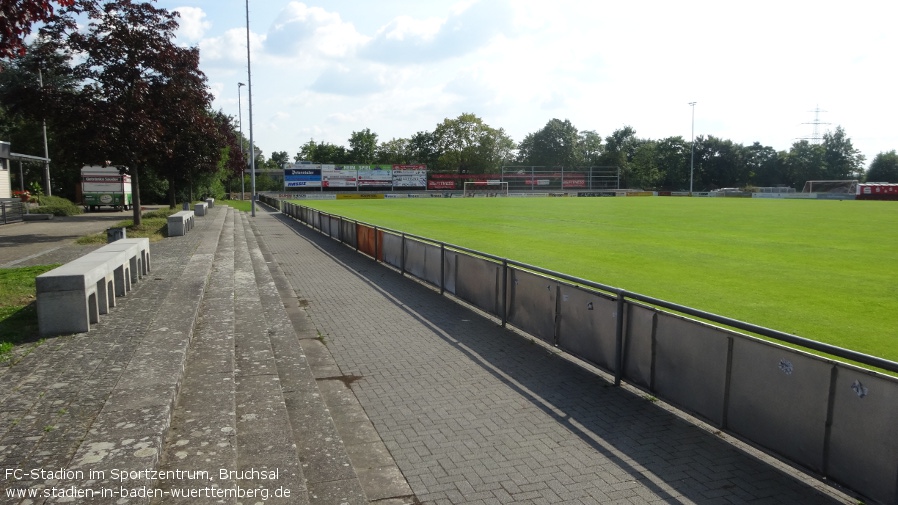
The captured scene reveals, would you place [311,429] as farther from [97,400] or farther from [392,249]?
[392,249]

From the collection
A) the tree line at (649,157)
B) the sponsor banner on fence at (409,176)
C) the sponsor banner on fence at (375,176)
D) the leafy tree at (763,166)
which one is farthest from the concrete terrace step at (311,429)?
the leafy tree at (763,166)

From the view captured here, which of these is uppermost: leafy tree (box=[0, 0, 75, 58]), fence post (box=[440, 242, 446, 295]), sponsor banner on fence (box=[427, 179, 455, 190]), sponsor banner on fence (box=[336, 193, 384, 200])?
leafy tree (box=[0, 0, 75, 58])

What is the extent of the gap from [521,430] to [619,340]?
1751 mm

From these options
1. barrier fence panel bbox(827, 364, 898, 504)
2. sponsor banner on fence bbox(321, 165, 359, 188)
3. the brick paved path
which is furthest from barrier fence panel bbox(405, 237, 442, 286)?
sponsor banner on fence bbox(321, 165, 359, 188)

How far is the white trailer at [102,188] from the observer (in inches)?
1626

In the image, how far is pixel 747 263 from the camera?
54.7 ft

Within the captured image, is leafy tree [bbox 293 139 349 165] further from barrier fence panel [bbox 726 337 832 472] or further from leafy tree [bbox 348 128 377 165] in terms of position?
barrier fence panel [bbox 726 337 832 472]

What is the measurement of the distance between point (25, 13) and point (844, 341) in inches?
413

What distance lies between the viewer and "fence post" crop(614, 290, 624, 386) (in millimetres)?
6477

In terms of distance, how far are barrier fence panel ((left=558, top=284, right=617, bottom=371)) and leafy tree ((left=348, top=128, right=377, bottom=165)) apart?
4566 inches

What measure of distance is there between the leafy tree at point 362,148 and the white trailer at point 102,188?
79.8 m

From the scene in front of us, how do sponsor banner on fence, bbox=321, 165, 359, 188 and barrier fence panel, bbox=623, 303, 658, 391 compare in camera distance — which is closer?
barrier fence panel, bbox=623, 303, 658, 391

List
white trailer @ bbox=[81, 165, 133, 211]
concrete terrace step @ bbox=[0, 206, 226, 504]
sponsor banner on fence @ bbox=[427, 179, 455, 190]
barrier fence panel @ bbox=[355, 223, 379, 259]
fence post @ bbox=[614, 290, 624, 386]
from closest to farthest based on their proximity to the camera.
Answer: concrete terrace step @ bbox=[0, 206, 226, 504], fence post @ bbox=[614, 290, 624, 386], barrier fence panel @ bbox=[355, 223, 379, 259], white trailer @ bbox=[81, 165, 133, 211], sponsor banner on fence @ bbox=[427, 179, 455, 190]

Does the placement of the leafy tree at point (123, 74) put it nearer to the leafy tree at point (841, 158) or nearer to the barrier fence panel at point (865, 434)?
the barrier fence panel at point (865, 434)
